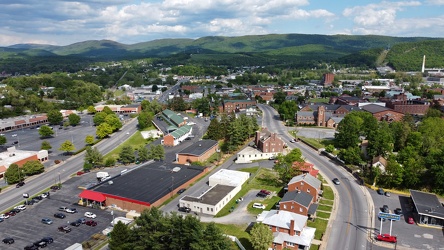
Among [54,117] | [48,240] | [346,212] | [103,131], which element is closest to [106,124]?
[103,131]

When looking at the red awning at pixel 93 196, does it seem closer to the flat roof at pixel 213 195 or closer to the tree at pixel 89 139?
the flat roof at pixel 213 195

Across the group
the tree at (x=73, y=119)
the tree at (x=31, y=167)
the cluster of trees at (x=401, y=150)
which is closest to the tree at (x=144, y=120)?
the tree at (x=73, y=119)

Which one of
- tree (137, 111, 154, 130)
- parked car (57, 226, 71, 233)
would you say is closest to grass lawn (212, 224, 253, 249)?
parked car (57, 226, 71, 233)

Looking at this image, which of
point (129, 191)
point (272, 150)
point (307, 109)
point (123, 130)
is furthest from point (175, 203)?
point (307, 109)

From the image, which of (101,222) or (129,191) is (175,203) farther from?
A: (101,222)

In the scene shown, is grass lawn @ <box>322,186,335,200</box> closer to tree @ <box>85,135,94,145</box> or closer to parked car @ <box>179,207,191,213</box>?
parked car @ <box>179,207,191,213</box>

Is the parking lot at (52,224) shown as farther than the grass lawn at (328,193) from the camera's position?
No

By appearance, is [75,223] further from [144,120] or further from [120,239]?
[144,120]
